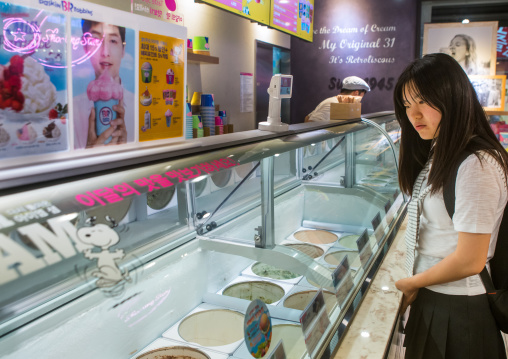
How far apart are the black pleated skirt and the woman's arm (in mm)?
108

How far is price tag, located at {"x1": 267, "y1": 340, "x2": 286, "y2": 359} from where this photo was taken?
1.21 meters

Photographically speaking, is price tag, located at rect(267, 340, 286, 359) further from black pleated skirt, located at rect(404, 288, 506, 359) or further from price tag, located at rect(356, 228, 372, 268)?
price tag, located at rect(356, 228, 372, 268)

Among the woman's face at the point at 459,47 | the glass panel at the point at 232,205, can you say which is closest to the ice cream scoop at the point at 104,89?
the glass panel at the point at 232,205

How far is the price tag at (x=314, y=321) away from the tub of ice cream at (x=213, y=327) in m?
0.19

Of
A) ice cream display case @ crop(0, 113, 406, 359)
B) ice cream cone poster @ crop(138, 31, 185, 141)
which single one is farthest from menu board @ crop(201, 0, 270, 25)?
ice cream cone poster @ crop(138, 31, 185, 141)

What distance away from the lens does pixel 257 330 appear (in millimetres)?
1195

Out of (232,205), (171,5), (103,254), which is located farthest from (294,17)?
(103,254)

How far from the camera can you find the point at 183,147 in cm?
128

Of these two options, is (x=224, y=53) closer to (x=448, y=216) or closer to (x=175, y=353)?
(x=448, y=216)

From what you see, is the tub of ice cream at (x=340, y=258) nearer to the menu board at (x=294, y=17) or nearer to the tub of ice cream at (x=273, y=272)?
the tub of ice cream at (x=273, y=272)

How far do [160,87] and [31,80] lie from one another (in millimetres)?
402

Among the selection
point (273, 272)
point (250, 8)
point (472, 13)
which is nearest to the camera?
point (273, 272)

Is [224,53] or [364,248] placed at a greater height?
[224,53]

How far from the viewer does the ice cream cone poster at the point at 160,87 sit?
1163 millimetres
